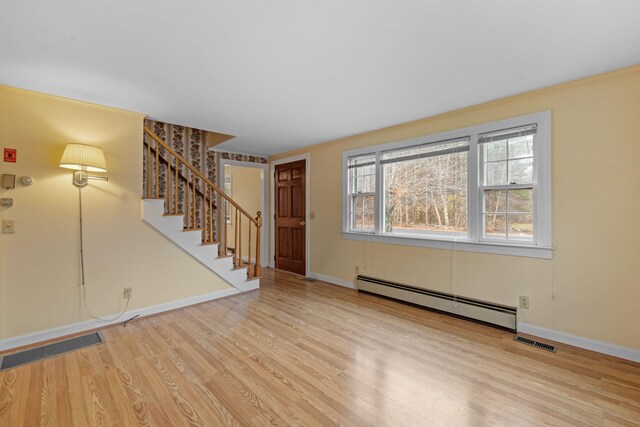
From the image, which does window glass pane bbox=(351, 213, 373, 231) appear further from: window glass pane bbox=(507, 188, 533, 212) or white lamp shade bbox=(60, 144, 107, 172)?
white lamp shade bbox=(60, 144, 107, 172)

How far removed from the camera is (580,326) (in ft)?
8.36

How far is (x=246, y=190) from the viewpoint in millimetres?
6543

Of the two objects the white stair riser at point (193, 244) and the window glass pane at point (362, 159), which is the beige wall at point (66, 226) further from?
the window glass pane at point (362, 159)

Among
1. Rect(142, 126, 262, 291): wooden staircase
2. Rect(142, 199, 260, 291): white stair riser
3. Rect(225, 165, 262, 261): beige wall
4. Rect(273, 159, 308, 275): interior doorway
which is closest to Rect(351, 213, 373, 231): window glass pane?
Rect(273, 159, 308, 275): interior doorway

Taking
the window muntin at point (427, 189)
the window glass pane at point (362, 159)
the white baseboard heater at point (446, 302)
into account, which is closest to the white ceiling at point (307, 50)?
the window muntin at point (427, 189)

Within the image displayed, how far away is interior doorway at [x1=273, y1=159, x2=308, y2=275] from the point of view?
531cm

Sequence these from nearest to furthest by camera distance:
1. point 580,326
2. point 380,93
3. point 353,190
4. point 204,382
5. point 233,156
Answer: point 204,382, point 580,326, point 380,93, point 353,190, point 233,156

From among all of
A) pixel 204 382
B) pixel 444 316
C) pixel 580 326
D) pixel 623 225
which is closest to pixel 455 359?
pixel 444 316

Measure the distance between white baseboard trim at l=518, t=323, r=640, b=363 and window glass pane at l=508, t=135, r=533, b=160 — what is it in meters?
1.72

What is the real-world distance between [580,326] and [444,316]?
47.3 inches

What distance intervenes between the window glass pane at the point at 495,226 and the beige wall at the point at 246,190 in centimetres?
434

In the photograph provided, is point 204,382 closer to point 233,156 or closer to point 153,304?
point 153,304

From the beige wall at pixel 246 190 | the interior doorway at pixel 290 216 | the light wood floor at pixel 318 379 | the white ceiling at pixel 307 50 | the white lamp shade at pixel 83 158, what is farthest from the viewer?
the beige wall at pixel 246 190

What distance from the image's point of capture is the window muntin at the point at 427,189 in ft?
11.1
